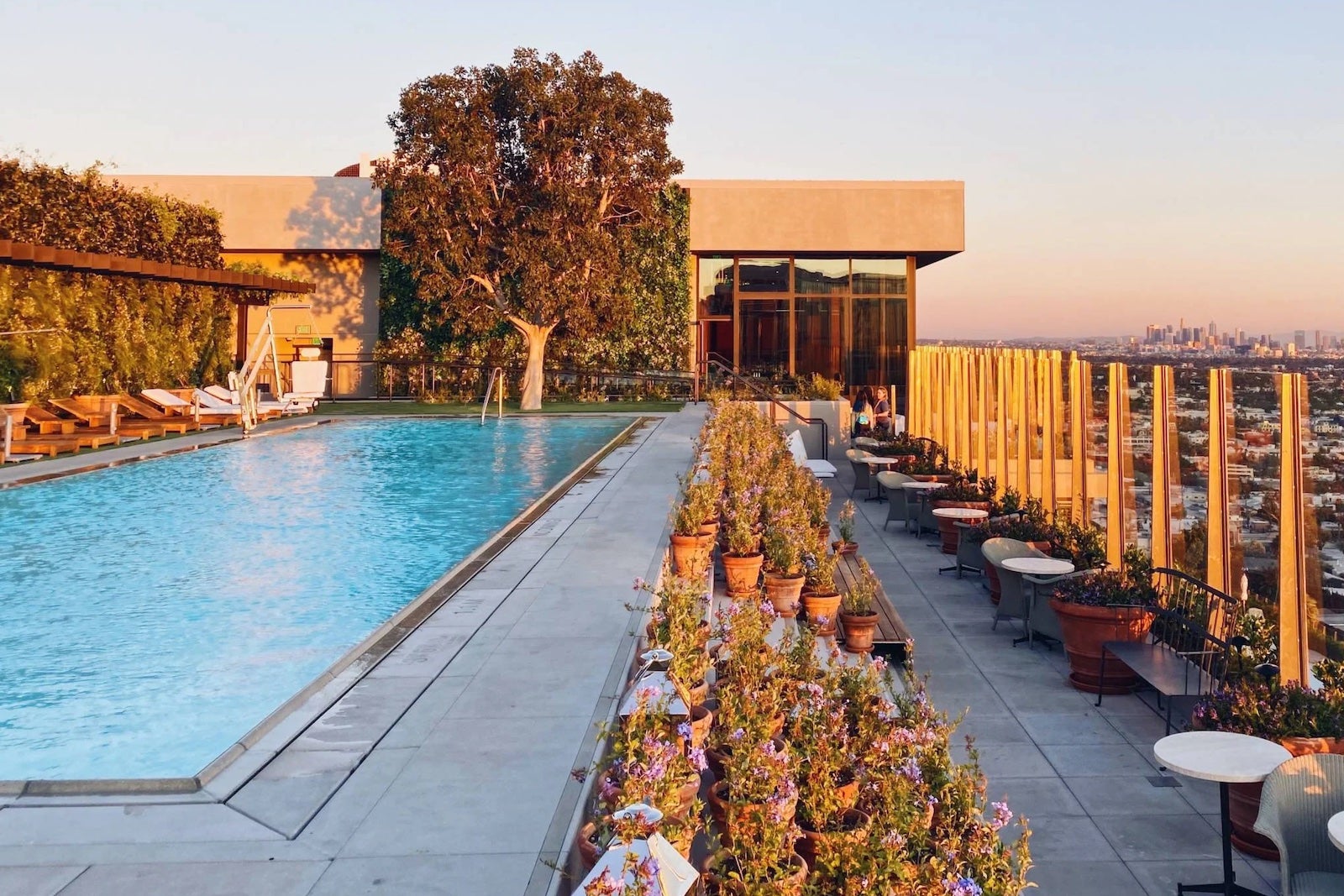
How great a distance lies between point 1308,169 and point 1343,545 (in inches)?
439

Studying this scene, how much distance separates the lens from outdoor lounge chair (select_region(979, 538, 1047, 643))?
28.2 ft

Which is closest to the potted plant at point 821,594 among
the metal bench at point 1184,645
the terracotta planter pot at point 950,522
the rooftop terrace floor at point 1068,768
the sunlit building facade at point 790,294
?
the rooftop terrace floor at point 1068,768

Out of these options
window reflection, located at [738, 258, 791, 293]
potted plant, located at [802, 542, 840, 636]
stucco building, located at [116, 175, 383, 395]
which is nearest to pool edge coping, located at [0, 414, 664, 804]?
potted plant, located at [802, 542, 840, 636]

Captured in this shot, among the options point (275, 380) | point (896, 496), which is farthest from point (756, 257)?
point (896, 496)

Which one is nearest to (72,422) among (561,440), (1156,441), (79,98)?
(561,440)

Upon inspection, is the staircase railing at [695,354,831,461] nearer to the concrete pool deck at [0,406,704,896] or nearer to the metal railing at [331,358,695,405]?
the metal railing at [331,358,695,405]

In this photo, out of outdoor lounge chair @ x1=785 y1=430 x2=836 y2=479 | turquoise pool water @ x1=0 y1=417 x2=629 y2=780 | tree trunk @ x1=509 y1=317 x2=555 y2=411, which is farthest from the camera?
tree trunk @ x1=509 y1=317 x2=555 y2=411

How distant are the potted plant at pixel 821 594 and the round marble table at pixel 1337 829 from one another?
4190 millimetres

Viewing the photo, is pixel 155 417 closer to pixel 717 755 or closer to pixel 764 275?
pixel 764 275

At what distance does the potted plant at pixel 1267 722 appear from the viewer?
5.05 metres

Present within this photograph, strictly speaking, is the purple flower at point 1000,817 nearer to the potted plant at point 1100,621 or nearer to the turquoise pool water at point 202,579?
the turquoise pool water at point 202,579

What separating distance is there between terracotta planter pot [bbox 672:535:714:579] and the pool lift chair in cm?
1362

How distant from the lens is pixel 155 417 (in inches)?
800

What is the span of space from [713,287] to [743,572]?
2342 cm
